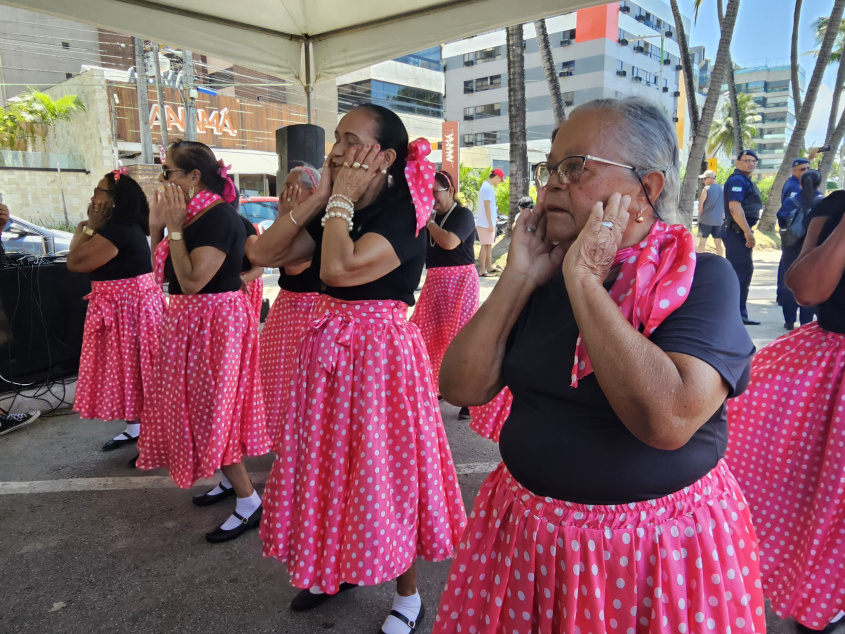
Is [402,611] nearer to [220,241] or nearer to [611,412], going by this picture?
[611,412]

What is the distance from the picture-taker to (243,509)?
2.95 metres

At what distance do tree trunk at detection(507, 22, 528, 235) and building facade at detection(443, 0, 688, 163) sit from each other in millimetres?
34996

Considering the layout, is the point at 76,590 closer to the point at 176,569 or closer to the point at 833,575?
the point at 176,569

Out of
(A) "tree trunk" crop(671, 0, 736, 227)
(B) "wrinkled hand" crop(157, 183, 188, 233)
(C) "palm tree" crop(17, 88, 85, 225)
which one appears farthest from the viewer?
(C) "palm tree" crop(17, 88, 85, 225)

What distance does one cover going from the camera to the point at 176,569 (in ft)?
8.64

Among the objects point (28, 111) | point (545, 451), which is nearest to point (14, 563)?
point (545, 451)

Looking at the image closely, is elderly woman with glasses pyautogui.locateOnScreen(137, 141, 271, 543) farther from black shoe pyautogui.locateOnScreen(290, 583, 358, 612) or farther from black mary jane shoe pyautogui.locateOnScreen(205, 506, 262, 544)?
black shoe pyautogui.locateOnScreen(290, 583, 358, 612)

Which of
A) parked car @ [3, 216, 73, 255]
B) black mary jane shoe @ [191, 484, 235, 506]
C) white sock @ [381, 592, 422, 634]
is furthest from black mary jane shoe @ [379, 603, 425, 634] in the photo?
parked car @ [3, 216, 73, 255]

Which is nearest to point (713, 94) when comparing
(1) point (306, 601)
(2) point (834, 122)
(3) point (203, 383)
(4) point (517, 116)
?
(4) point (517, 116)

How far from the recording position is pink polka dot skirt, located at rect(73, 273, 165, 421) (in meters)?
3.80

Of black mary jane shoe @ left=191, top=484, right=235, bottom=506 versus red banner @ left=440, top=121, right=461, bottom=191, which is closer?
black mary jane shoe @ left=191, top=484, right=235, bottom=506

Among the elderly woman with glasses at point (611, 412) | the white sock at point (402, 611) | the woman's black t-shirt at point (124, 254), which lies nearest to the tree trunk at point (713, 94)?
the woman's black t-shirt at point (124, 254)

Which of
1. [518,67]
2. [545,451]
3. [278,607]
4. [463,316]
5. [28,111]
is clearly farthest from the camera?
[28,111]

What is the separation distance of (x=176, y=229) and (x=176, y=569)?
1.61 m
